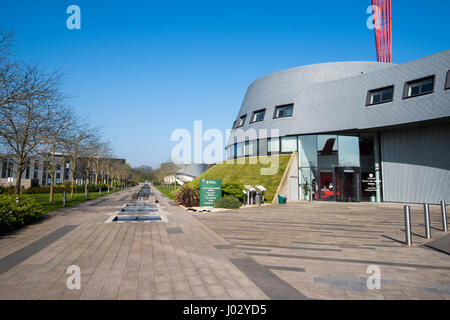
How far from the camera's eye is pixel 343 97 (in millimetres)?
26172

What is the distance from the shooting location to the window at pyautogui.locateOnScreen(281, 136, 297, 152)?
2886 cm

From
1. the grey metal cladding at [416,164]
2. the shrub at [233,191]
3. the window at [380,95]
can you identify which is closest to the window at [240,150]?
the shrub at [233,191]

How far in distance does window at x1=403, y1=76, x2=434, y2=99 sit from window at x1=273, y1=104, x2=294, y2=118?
10714 mm

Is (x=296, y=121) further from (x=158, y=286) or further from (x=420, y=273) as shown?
(x=158, y=286)

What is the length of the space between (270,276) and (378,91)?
2442 centimetres

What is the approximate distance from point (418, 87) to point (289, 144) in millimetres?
11902

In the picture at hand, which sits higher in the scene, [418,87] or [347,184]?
[418,87]

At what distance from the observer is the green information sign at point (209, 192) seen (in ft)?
63.9

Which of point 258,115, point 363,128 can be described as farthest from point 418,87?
point 258,115

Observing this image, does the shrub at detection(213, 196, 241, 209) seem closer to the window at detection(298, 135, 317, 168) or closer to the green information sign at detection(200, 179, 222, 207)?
the green information sign at detection(200, 179, 222, 207)

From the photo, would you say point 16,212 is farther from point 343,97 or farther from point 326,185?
point 343,97

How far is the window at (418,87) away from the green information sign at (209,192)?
54.0 feet

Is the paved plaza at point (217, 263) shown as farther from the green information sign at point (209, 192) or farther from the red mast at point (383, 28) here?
the red mast at point (383, 28)

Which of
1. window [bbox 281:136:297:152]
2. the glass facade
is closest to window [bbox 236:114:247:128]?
window [bbox 281:136:297:152]
